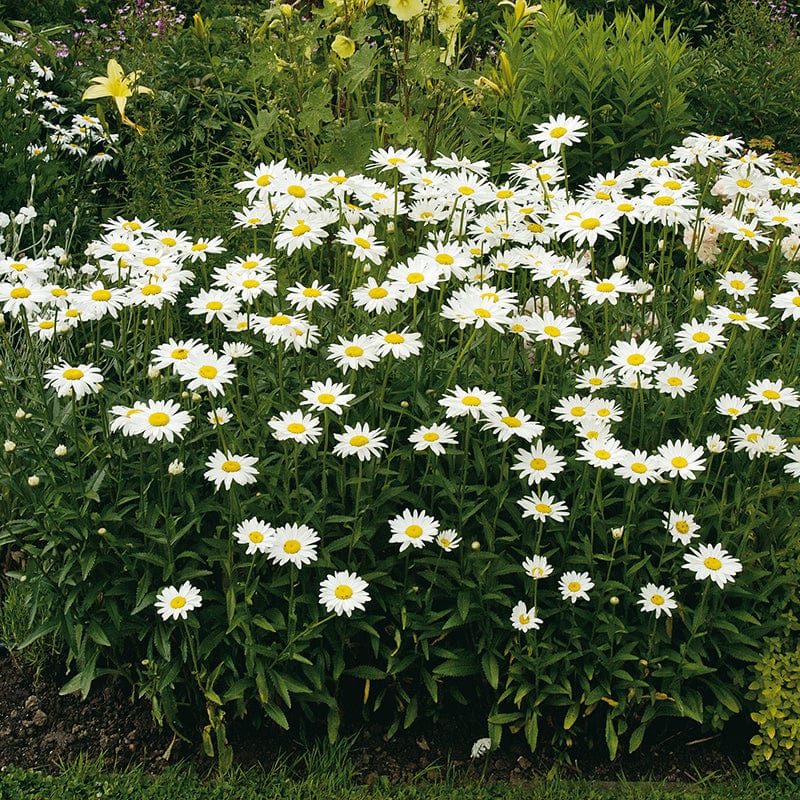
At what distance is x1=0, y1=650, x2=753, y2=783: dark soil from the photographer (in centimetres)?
280

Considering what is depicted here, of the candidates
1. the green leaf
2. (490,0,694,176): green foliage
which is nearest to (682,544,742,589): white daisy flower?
the green leaf

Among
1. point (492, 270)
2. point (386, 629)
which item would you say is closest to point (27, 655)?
point (386, 629)

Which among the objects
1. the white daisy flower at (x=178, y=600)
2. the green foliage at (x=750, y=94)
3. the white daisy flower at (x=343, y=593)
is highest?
the green foliage at (x=750, y=94)

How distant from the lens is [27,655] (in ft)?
9.95

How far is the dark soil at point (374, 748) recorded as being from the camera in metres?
2.80

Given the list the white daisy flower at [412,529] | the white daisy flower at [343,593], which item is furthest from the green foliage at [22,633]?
the white daisy flower at [412,529]

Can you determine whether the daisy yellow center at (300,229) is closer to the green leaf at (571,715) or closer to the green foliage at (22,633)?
the green foliage at (22,633)

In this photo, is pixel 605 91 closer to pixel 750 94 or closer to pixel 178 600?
pixel 750 94

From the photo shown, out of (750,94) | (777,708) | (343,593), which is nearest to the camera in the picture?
(343,593)

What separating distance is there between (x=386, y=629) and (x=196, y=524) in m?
0.61

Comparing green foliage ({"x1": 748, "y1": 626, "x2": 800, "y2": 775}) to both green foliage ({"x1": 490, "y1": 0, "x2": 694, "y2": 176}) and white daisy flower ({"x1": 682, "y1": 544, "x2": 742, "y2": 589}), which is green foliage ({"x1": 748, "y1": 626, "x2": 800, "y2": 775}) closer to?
white daisy flower ({"x1": 682, "y1": 544, "x2": 742, "y2": 589})

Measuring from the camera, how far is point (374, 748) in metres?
2.85

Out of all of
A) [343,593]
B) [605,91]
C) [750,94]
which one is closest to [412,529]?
[343,593]

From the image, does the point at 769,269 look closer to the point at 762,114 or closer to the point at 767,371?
the point at 767,371
